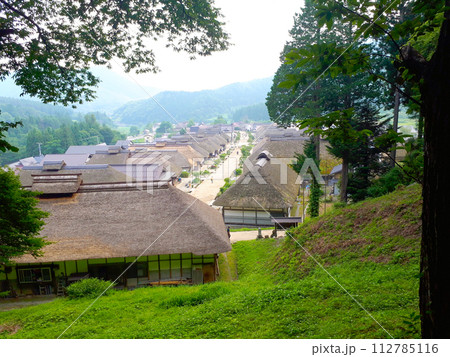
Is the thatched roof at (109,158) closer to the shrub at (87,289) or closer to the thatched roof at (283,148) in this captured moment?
the thatched roof at (283,148)

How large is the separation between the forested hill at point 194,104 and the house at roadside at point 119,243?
44.4m

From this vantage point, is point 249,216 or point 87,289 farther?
point 249,216

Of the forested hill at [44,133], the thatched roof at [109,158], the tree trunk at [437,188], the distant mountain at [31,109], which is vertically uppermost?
the distant mountain at [31,109]

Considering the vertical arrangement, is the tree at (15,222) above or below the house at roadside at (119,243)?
above

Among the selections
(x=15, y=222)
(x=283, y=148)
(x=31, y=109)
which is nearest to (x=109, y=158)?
(x=283, y=148)

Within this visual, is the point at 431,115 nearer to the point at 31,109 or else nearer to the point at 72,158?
the point at 72,158

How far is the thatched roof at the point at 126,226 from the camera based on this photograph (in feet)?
42.2

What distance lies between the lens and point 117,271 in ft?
44.6

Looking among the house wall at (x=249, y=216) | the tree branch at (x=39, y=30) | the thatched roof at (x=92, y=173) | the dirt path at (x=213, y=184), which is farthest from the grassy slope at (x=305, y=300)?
the thatched roof at (x=92, y=173)

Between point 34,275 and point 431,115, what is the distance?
1553cm

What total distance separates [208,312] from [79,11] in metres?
6.57

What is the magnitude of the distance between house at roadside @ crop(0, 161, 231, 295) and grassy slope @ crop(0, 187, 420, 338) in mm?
2429

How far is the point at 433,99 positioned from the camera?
2365 mm
